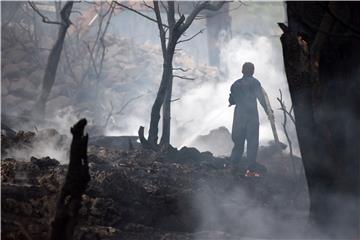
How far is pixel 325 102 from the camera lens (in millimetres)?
4816

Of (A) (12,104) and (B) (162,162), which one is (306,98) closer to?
(B) (162,162)

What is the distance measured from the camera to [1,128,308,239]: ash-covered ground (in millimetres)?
6133

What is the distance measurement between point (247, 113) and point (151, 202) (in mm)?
3733

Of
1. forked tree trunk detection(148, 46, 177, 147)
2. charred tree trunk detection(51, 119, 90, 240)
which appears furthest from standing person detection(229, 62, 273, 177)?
charred tree trunk detection(51, 119, 90, 240)

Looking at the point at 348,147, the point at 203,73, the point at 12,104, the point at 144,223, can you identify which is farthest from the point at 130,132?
the point at 348,147

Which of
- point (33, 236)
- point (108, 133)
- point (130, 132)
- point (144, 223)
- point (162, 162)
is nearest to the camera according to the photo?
point (33, 236)

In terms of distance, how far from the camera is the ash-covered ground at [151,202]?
6.13 m

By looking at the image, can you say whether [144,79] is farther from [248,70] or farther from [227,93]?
[248,70]

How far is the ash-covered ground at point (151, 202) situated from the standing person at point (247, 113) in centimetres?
123

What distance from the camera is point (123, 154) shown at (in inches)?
362

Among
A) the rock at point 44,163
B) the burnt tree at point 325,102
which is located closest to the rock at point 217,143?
the rock at point 44,163

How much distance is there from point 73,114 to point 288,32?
41.2 ft

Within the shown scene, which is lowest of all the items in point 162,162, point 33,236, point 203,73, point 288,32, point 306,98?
point 33,236

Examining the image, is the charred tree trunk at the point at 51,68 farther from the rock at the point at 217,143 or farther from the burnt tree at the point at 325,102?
the burnt tree at the point at 325,102
